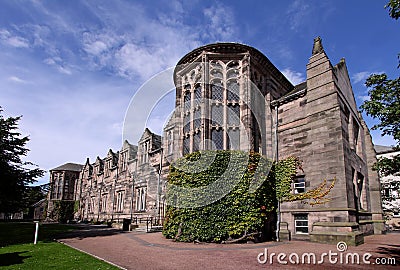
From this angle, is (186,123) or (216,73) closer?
(216,73)

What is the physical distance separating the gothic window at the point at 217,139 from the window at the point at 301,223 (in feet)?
23.7

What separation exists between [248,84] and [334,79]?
6150 mm

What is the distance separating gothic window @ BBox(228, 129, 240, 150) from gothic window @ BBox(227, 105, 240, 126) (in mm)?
645

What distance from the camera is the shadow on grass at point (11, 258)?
30.9ft

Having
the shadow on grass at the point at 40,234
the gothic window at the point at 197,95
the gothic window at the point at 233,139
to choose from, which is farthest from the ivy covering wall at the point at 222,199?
the shadow on grass at the point at 40,234

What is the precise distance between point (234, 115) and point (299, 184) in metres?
7.11

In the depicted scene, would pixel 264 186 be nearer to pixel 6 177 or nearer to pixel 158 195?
pixel 158 195

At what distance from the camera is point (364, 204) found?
794 inches

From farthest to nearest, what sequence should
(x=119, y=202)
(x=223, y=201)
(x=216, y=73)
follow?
(x=119, y=202), (x=216, y=73), (x=223, y=201)

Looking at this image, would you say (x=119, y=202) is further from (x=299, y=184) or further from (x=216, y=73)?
(x=299, y=184)

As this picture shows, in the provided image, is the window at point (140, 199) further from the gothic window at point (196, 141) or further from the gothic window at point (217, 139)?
the gothic window at point (217, 139)

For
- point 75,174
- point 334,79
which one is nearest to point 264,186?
point 334,79

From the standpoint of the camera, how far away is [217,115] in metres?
21.4

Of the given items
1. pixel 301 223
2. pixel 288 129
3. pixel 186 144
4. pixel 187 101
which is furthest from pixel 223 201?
pixel 187 101
